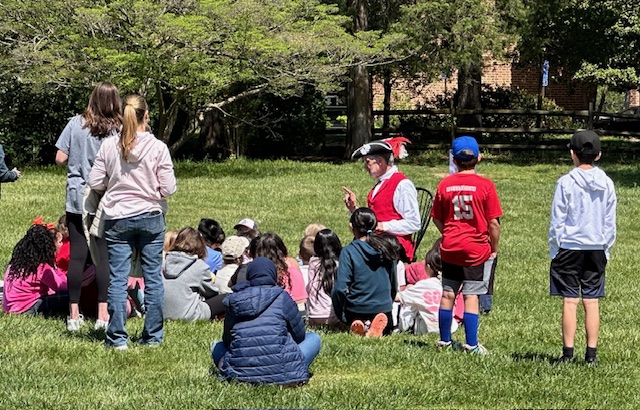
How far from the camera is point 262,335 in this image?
5.26 meters

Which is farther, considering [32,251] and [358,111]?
[358,111]

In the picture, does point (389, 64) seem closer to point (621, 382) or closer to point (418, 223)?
point (418, 223)

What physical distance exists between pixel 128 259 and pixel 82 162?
94 centimetres

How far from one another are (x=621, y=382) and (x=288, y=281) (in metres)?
2.90

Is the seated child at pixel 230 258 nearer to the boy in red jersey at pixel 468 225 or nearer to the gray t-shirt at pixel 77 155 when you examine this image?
the gray t-shirt at pixel 77 155

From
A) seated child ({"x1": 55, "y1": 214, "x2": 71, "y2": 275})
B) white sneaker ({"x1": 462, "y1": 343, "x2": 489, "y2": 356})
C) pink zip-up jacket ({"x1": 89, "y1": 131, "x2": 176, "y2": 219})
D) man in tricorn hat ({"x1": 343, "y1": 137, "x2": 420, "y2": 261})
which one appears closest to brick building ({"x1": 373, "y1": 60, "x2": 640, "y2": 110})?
seated child ({"x1": 55, "y1": 214, "x2": 71, "y2": 275})

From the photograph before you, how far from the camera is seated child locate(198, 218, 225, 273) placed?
28.4 ft

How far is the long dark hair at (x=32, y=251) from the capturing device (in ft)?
24.5

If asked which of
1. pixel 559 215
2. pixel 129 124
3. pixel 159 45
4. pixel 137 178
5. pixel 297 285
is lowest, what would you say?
pixel 297 285

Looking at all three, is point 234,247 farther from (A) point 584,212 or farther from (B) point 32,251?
(A) point 584,212

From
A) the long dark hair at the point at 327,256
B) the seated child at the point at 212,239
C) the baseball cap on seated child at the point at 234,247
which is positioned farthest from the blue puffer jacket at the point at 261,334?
the seated child at the point at 212,239

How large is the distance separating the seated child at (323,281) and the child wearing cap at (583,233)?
6.79 ft

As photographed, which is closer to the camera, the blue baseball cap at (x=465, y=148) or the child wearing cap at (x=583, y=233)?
the child wearing cap at (x=583, y=233)

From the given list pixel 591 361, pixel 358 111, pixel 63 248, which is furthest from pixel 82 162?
pixel 358 111
